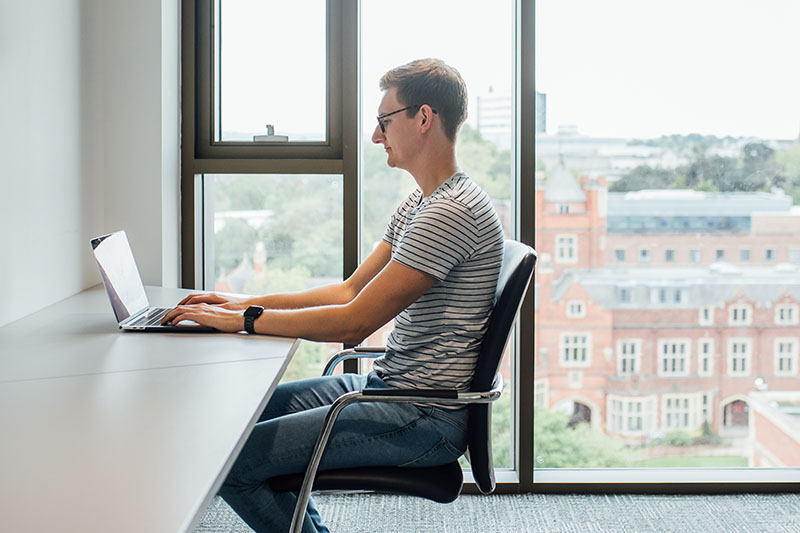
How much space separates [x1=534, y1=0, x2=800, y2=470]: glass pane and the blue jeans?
1.15 m

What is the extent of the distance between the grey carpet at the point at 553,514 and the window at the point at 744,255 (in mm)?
795

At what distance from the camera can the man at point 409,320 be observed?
5.06ft

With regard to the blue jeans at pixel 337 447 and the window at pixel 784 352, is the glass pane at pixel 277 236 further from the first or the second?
the window at pixel 784 352

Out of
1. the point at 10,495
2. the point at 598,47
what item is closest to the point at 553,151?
the point at 598,47

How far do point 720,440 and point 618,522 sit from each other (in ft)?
1.80

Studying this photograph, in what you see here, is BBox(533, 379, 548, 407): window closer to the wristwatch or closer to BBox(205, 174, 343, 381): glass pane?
BBox(205, 174, 343, 381): glass pane

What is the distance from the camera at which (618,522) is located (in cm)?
240

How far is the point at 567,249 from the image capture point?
2635 mm

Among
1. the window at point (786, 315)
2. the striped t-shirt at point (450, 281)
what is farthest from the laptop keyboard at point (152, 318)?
the window at point (786, 315)

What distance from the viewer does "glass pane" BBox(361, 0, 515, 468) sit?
2609 mm

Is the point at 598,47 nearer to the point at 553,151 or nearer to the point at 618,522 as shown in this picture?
the point at 553,151

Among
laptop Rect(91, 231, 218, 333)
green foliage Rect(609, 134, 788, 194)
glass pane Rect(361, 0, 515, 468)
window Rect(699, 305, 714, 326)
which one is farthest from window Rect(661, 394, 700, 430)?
laptop Rect(91, 231, 218, 333)

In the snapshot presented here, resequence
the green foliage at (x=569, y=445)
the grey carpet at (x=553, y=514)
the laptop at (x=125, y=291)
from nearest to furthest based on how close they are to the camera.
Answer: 1. the laptop at (x=125, y=291)
2. the grey carpet at (x=553, y=514)
3. the green foliage at (x=569, y=445)

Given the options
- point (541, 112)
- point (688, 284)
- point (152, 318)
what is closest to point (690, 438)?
point (688, 284)
